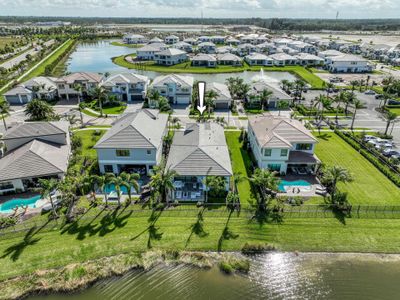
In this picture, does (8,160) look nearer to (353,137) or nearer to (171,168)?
(171,168)

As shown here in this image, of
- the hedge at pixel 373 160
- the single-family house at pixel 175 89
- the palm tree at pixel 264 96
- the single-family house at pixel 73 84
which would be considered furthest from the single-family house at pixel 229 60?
the hedge at pixel 373 160

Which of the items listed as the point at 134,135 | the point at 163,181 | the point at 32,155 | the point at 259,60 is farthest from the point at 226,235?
the point at 259,60

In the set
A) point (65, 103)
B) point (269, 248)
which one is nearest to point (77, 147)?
point (65, 103)

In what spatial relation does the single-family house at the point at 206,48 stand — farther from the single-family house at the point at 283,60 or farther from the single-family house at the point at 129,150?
the single-family house at the point at 129,150

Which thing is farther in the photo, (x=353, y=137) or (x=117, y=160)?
(x=353, y=137)

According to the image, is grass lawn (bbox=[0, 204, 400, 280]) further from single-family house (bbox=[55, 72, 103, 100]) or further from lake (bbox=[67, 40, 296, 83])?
lake (bbox=[67, 40, 296, 83])

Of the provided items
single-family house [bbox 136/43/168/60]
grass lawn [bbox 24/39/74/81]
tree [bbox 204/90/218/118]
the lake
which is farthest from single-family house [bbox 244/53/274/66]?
grass lawn [bbox 24/39/74/81]
